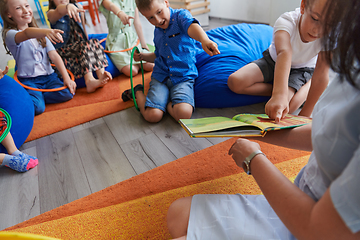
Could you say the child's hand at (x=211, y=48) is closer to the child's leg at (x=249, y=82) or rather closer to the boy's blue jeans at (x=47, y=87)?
the child's leg at (x=249, y=82)

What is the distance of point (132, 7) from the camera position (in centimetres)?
214

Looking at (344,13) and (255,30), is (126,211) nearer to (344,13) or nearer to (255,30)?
(344,13)

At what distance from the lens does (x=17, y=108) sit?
1.30 metres

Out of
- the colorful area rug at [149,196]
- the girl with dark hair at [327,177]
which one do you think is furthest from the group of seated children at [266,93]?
the colorful area rug at [149,196]

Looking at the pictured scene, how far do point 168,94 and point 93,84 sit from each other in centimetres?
65

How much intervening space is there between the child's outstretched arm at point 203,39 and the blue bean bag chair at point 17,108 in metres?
1.01

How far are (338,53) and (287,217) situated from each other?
26 cm

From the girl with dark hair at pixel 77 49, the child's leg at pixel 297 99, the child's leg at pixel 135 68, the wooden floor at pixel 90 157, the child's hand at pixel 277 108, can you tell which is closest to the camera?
the child's hand at pixel 277 108

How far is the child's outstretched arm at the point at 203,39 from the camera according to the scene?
44.8 inches

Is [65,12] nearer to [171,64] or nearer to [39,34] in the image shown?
[39,34]

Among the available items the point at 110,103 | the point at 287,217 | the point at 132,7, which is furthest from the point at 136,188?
the point at 132,7

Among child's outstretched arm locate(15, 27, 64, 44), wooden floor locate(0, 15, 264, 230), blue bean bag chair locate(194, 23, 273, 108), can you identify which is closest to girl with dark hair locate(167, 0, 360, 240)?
wooden floor locate(0, 15, 264, 230)

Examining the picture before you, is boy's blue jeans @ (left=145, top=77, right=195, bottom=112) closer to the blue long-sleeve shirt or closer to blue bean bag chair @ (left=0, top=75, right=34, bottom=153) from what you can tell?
the blue long-sleeve shirt

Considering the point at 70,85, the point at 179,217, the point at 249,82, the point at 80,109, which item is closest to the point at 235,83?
the point at 249,82
